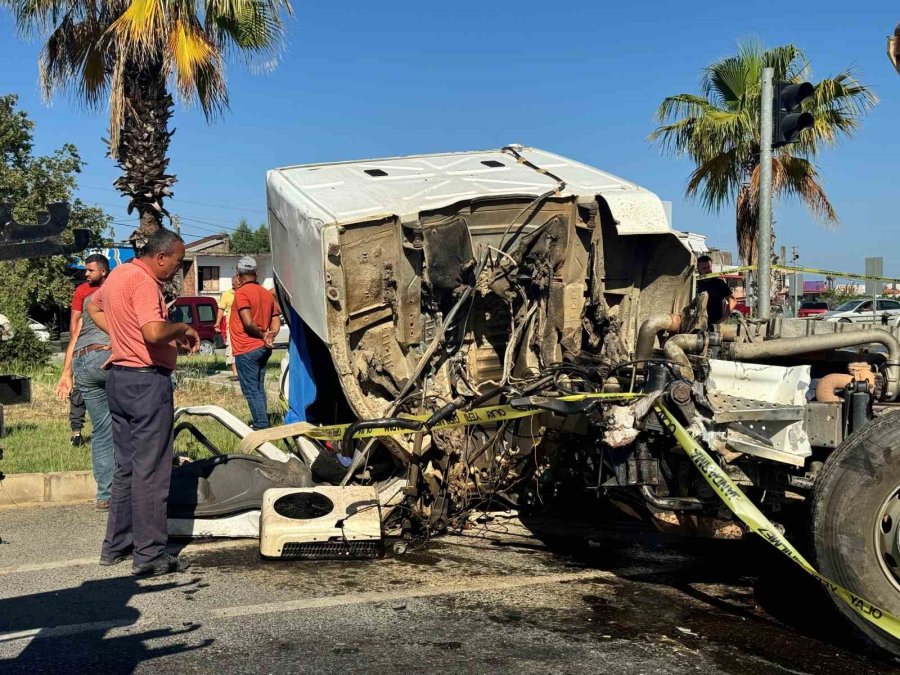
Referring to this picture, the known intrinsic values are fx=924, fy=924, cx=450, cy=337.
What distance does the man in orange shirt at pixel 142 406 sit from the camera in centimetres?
510

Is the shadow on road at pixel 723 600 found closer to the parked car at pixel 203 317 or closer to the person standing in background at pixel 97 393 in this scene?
the person standing in background at pixel 97 393

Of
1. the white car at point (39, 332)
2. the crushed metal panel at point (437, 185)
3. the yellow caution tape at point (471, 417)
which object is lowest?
the yellow caution tape at point (471, 417)

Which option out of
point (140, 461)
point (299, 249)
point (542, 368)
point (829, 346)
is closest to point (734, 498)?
point (829, 346)

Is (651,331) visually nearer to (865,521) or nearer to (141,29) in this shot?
(865,521)

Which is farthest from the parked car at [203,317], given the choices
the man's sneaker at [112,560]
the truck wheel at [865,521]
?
the truck wheel at [865,521]

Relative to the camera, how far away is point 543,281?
20.9 feet

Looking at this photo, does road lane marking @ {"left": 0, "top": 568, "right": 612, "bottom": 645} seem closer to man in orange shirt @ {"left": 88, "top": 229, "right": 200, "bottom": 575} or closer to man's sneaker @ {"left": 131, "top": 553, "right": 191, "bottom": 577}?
man's sneaker @ {"left": 131, "top": 553, "right": 191, "bottom": 577}

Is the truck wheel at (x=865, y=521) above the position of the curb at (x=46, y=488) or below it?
above

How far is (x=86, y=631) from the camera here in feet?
13.5

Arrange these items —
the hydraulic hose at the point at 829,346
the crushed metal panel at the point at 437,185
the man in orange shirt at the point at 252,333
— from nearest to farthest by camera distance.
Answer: the hydraulic hose at the point at 829,346 → the crushed metal panel at the point at 437,185 → the man in orange shirt at the point at 252,333

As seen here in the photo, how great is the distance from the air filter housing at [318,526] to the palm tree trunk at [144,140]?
7.96 m

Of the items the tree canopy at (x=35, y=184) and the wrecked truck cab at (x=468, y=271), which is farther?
the tree canopy at (x=35, y=184)

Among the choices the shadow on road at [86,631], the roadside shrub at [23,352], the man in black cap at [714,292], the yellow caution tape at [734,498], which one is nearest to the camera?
the shadow on road at [86,631]

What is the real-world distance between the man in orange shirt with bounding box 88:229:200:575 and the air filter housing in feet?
1.73
